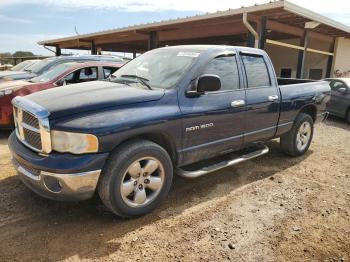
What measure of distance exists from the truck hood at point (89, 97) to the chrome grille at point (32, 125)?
0.08 meters

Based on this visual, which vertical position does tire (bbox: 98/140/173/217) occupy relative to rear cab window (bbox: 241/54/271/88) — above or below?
below

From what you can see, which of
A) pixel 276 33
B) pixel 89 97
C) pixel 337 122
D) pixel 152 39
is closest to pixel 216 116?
pixel 89 97

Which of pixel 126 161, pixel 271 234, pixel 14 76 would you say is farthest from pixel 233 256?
pixel 14 76

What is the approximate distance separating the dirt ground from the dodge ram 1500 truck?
36 centimetres

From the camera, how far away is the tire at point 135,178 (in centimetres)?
310

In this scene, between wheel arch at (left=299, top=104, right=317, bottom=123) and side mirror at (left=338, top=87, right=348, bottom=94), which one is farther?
side mirror at (left=338, top=87, right=348, bottom=94)

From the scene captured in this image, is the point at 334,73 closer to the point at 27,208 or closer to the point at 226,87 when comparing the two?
the point at 226,87

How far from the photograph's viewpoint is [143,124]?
3262mm

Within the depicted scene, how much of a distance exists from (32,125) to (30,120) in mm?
80

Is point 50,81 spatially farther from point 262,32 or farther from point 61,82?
point 262,32

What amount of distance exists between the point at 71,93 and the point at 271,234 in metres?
2.61

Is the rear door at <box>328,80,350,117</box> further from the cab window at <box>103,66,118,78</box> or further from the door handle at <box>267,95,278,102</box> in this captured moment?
the cab window at <box>103,66,118,78</box>

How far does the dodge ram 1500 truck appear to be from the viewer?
2.96 m

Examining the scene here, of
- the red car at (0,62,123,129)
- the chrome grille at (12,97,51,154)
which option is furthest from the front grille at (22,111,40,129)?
the red car at (0,62,123,129)
